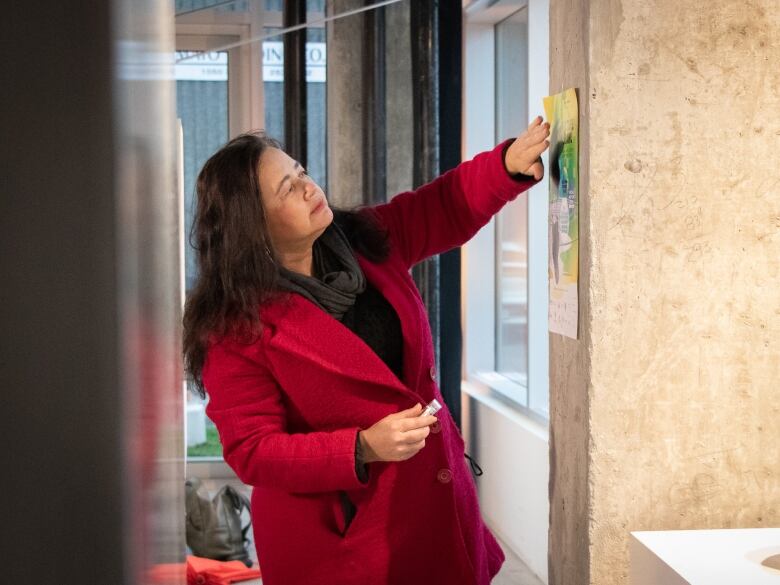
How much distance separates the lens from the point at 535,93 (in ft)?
13.6

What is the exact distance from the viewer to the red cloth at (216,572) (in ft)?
13.7

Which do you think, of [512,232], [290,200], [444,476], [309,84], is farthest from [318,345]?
[309,84]

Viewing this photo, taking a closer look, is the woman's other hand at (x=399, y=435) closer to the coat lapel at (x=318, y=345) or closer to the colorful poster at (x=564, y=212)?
the coat lapel at (x=318, y=345)

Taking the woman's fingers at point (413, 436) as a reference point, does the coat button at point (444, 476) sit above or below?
below

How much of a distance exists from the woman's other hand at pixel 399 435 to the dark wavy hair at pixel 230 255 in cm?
30

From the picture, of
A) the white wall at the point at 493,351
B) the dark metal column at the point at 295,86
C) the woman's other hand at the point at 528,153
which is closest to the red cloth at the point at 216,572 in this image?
the white wall at the point at 493,351

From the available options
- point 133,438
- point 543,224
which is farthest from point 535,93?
point 133,438

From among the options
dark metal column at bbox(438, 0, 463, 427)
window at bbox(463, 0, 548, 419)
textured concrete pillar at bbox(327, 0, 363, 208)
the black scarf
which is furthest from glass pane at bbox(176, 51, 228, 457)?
the black scarf

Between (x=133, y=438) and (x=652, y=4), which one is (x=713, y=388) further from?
(x=133, y=438)

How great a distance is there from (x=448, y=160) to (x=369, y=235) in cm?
286

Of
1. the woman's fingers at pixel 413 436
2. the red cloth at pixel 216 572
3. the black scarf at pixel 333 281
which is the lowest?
the red cloth at pixel 216 572

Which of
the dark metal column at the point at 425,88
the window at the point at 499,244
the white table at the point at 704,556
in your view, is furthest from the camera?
the window at the point at 499,244

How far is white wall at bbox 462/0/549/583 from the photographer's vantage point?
4102 mm

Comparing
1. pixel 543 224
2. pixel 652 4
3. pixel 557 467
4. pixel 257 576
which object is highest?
pixel 652 4
